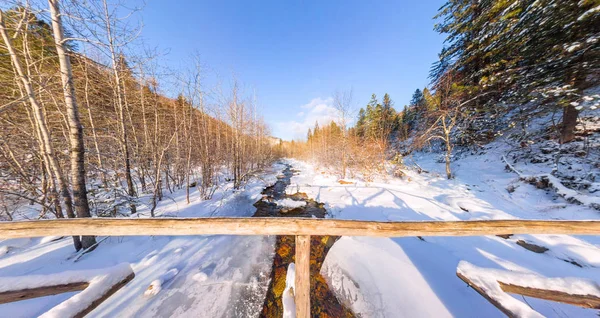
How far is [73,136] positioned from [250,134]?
1104cm

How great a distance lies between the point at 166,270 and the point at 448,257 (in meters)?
5.52

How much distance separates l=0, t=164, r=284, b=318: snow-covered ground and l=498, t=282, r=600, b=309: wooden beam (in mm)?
3164

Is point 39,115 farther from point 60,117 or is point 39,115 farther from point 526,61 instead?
point 526,61

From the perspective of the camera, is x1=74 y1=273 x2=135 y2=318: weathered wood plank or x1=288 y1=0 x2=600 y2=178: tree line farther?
x1=288 y1=0 x2=600 y2=178: tree line

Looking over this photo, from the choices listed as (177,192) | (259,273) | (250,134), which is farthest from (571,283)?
(250,134)

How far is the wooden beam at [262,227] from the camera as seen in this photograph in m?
1.41

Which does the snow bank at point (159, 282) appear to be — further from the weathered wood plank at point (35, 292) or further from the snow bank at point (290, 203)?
the snow bank at point (290, 203)

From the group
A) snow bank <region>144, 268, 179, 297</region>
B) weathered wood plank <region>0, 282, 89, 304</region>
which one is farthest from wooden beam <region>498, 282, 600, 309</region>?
snow bank <region>144, 268, 179, 297</region>

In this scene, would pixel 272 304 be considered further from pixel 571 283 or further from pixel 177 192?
pixel 177 192

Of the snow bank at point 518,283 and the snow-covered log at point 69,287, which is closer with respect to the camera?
the snow-covered log at point 69,287

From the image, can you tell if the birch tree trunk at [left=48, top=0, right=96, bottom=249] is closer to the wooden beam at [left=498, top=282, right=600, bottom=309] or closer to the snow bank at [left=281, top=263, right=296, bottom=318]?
the snow bank at [left=281, top=263, right=296, bottom=318]

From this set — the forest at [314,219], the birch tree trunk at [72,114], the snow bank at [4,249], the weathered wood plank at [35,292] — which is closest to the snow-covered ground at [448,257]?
the forest at [314,219]

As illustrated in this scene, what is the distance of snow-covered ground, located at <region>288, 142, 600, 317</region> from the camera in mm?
2270

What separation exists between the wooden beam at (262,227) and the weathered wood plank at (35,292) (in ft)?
1.47
